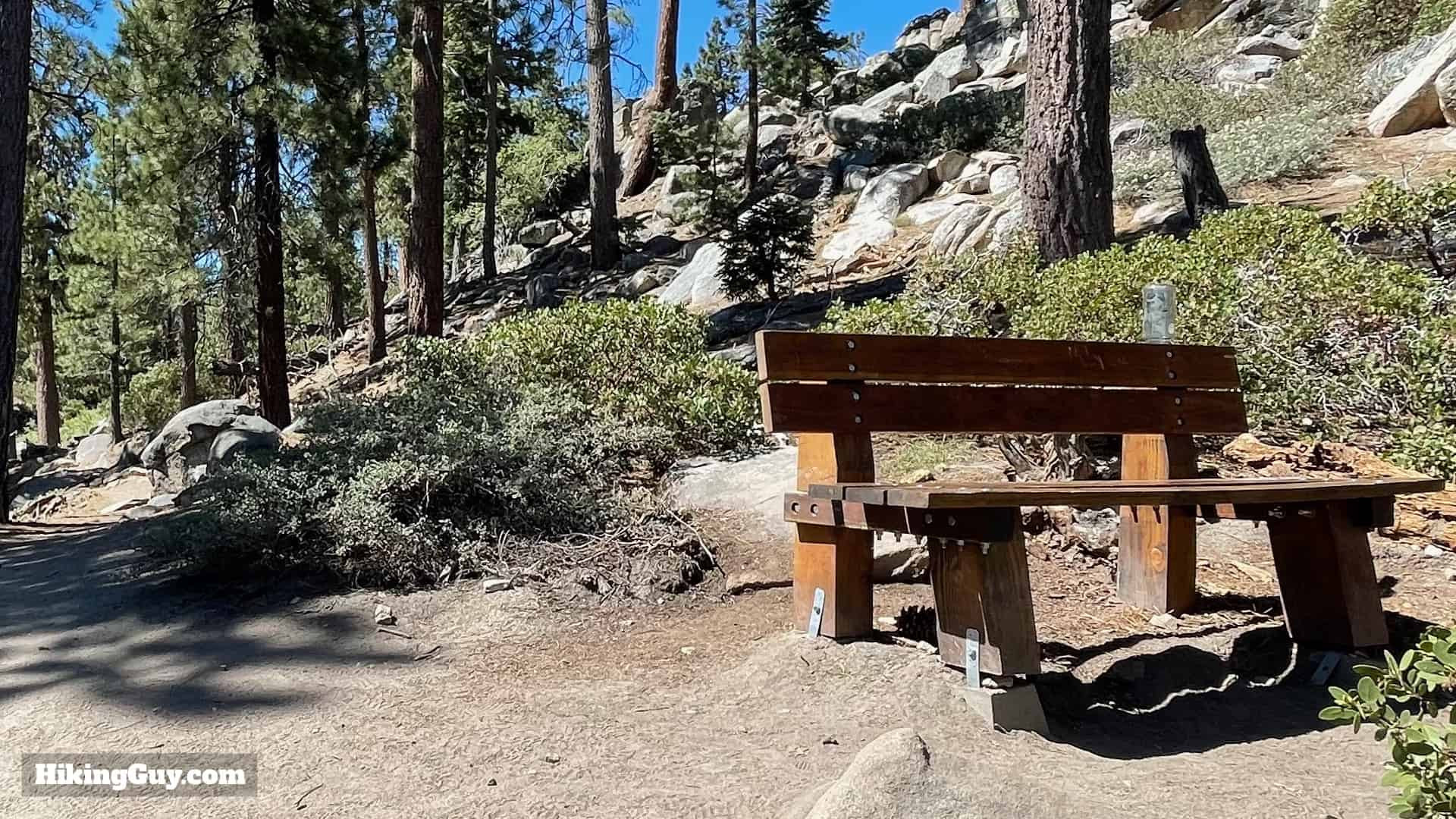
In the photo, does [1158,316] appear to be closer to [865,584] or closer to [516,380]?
[865,584]

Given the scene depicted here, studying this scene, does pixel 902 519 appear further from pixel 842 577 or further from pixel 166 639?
pixel 166 639

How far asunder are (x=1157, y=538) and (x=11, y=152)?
8101 mm

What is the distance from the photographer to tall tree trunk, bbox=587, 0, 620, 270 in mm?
16422

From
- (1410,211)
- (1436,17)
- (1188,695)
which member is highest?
(1436,17)

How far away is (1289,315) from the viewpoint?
4.78 meters

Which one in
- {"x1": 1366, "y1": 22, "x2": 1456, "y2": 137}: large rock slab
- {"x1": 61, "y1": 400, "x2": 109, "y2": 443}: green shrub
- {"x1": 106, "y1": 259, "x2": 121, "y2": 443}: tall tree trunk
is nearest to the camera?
{"x1": 1366, "y1": 22, "x2": 1456, "y2": 137}: large rock slab

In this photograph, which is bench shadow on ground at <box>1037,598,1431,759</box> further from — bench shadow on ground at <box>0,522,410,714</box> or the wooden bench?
bench shadow on ground at <box>0,522,410,714</box>

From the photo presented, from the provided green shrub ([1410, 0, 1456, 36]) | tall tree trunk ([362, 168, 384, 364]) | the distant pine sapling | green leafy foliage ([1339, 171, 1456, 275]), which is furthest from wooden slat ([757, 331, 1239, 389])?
tall tree trunk ([362, 168, 384, 364])

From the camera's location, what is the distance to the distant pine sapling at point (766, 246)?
36.8ft

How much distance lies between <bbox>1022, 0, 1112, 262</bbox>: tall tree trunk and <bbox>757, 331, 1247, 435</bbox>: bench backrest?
92.8 inches

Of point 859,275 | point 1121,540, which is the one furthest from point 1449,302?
point 859,275

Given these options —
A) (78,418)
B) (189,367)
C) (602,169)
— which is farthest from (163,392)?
(602,169)

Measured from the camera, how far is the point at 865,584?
3.17m

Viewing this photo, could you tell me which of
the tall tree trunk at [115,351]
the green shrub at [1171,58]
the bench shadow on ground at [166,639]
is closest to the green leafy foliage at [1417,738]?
the bench shadow on ground at [166,639]
